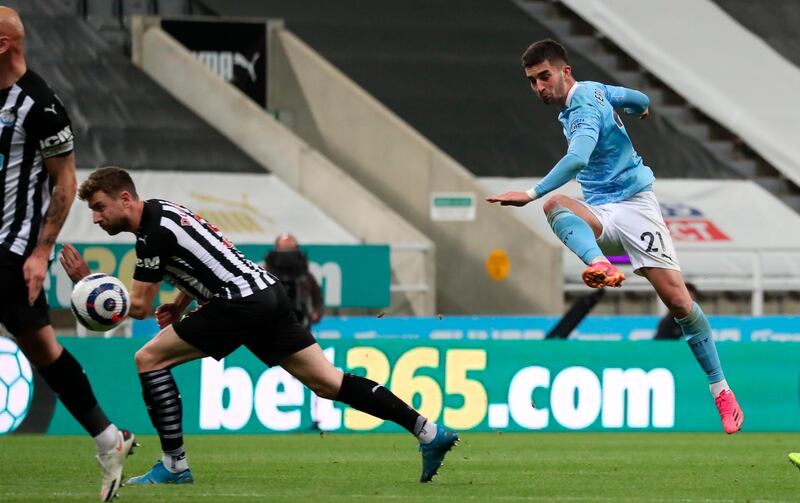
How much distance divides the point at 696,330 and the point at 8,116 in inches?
177

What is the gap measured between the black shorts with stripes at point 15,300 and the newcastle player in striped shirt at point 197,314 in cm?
57

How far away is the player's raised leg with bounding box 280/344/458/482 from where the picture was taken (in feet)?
27.7

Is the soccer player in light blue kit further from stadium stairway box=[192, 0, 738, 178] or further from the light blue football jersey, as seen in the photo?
stadium stairway box=[192, 0, 738, 178]

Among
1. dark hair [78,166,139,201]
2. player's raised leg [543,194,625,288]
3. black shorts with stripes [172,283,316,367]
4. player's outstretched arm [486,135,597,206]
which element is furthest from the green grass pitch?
player's outstretched arm [486,135,597,206]

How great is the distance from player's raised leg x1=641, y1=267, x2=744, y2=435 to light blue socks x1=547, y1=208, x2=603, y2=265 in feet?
2.11

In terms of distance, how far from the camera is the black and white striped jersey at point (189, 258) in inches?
318

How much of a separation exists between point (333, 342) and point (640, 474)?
17.5ft

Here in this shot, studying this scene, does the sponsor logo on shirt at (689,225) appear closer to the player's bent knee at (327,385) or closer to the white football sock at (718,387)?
the white football sock at (718,387)

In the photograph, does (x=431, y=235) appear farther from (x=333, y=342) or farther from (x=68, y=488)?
(x=68, y=488)

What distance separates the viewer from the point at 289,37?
77.6 feet

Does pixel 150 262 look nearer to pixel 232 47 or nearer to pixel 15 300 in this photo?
pixel 15 300

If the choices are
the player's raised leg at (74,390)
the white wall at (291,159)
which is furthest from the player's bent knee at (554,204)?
the white wall at (291,159)

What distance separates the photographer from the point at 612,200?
977 centimetres

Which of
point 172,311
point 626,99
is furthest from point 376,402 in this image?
point 626,99
